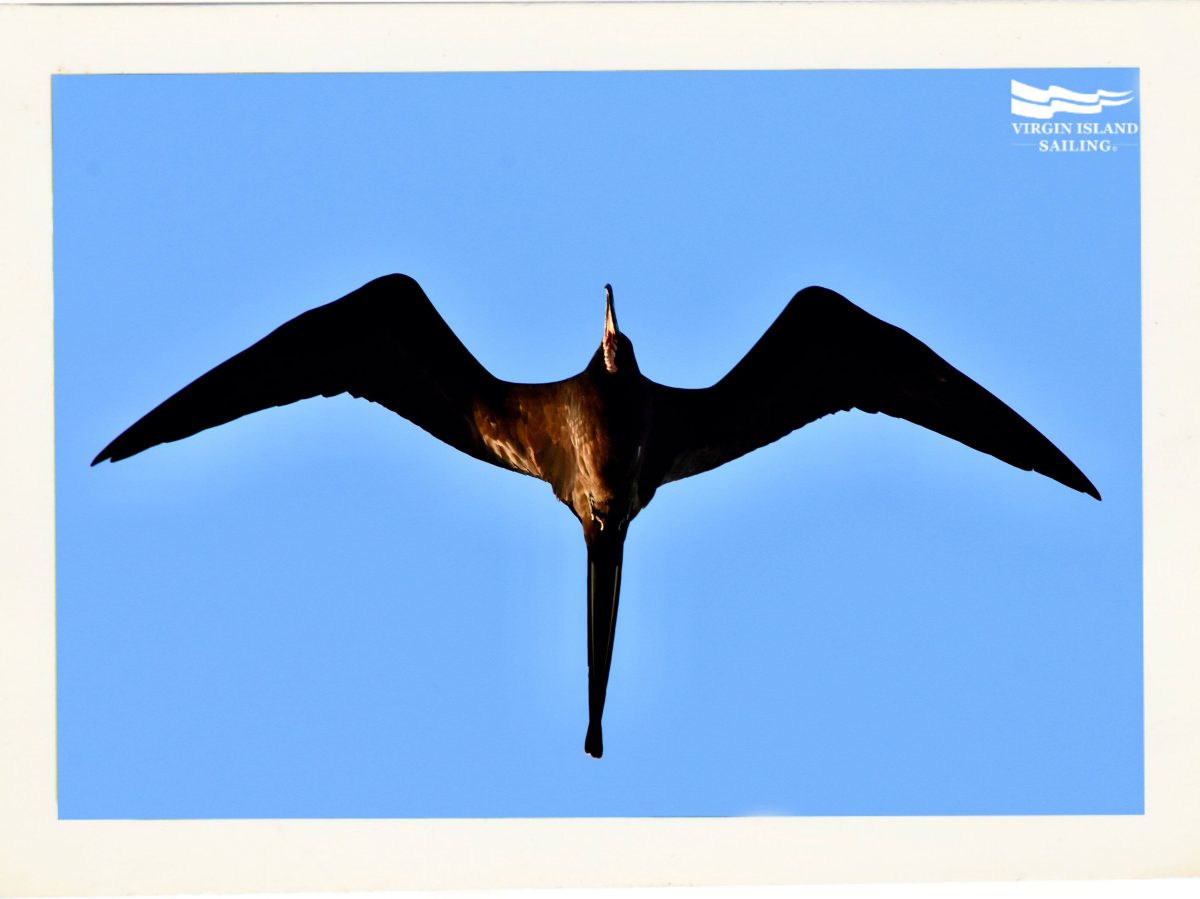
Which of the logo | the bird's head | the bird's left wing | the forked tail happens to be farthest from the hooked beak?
the logo

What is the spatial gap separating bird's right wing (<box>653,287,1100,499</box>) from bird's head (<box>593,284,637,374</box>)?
4.4 inches

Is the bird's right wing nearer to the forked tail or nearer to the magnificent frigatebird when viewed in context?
the magnificent frigatebird

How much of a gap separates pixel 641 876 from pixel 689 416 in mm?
1073

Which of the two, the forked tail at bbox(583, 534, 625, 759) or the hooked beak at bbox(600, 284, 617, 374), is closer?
the hooked beak at bbox(600, 284, 617, 374)

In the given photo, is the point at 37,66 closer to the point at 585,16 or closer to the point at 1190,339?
the point at 585,16

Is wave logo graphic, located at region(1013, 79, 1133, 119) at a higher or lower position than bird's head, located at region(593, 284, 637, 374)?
higher

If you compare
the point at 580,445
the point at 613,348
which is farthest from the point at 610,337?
the point at 580,445

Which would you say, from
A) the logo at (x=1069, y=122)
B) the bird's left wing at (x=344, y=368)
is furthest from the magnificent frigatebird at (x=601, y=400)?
the logo at (x=1069, y=122)

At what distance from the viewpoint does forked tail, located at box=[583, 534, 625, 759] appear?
3082 millimetres

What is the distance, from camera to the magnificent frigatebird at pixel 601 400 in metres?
3.06

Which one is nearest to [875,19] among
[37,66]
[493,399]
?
[493,399]

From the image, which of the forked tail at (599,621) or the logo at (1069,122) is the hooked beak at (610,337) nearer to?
the forked tail at (599,621)

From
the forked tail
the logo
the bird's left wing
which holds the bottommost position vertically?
the forked tail

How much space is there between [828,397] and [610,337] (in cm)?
58
